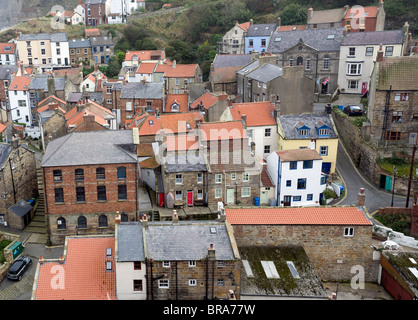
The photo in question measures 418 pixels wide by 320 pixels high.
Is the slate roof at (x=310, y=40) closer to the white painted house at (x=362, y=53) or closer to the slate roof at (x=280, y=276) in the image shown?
the white painted house at (x=362, y=53)

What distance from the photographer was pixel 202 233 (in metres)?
27.1

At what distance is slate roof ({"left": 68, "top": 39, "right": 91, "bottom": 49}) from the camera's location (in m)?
90.5

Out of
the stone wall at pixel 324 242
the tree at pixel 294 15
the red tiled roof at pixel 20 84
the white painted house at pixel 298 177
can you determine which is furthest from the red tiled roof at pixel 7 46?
the stone wall at pixel 324 242

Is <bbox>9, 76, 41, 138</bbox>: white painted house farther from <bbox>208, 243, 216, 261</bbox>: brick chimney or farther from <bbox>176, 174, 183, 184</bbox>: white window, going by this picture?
<bbox>208, 243, 216, 261</bbox>: brick chimney

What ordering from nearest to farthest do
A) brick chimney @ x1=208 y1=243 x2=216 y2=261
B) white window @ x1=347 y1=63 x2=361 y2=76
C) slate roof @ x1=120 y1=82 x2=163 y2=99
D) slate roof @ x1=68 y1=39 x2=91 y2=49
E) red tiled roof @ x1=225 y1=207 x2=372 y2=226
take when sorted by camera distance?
brick chimney @ x1=208 y1=243 x2=216 y2=261
red tiled roof @ x1=225 y1=207 x2=372 y2=226
slate roof @ x1=120 y1=82 x2=163 y2=99
white window @ x1=347 y1=63 x2=361 y2=76
slate roof @ x1=68 y1=39 x2=91 y2=49

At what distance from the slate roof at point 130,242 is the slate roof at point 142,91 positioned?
30856 millimetres

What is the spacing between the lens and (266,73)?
177ft

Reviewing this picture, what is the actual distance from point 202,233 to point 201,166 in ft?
39.5

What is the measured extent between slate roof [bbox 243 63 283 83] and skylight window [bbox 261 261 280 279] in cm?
2734

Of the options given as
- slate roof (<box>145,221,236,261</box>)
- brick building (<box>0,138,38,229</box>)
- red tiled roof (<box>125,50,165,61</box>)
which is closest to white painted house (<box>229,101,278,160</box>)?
slate roof (<box>145,221,236,261</box>)

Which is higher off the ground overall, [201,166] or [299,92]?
[299,92]

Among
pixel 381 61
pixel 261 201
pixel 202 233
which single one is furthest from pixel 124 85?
pixel 202 233

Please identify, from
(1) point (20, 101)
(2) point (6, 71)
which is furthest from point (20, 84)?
(2) point (6, 71)
